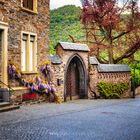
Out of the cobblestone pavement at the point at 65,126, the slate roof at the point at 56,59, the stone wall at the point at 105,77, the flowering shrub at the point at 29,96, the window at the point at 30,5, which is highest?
the window at the point at 30,5

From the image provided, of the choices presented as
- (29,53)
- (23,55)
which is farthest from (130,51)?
(23,55)

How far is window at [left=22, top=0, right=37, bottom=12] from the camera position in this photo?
20844 millimetres

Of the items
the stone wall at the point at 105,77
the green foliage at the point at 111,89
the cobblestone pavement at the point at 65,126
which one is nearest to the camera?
the cobblestone pavement at the point at 65,126

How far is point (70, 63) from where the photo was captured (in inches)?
1003

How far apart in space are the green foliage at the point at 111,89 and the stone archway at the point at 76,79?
4.60ft

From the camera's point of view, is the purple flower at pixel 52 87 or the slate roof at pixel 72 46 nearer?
the purple flower at pixel 52 87

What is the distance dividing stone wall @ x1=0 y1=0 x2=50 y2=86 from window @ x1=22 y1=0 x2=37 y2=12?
0.31 metres

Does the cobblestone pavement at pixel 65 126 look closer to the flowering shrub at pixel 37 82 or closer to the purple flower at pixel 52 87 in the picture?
the flowering shrub at pixel 37 82

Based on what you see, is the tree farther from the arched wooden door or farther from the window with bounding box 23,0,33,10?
the window with bounding box 23,0,33,10

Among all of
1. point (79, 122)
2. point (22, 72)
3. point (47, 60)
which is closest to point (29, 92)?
point (22, 72)

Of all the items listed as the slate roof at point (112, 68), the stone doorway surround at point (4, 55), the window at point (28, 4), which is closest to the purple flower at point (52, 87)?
the stone doorway surround at point (4, 55)

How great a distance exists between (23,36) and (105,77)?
30.0ft

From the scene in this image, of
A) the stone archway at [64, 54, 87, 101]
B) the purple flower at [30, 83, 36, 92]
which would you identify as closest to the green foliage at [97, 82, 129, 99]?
the stone archway at [64, 54, 87, 101]

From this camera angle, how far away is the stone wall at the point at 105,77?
1049 inches
